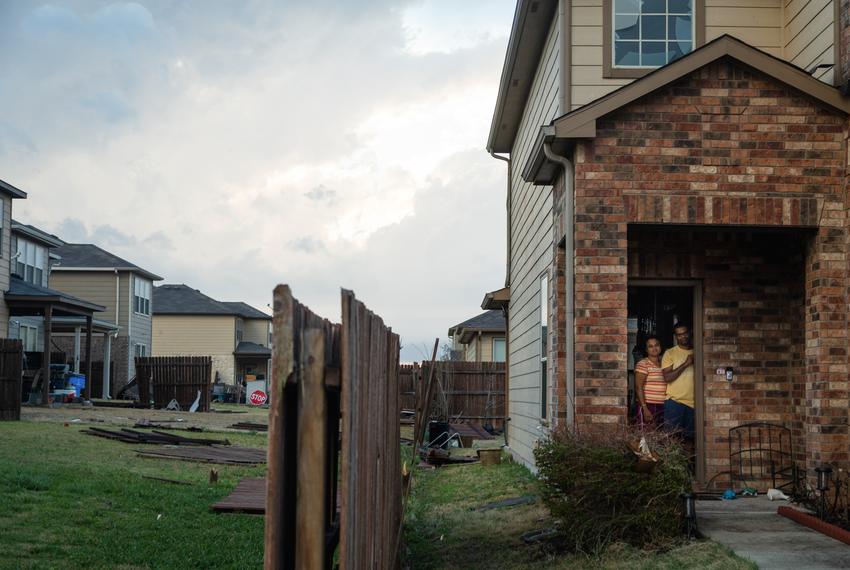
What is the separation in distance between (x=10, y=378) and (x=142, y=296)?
26.3 meters

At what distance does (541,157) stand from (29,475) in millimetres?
6664

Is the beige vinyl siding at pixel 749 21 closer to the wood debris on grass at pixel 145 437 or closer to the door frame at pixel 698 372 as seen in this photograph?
the door frame at pixel 698 372

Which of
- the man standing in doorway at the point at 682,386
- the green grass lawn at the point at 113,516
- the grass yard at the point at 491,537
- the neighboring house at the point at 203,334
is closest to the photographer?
the grass yard at the point at 491,537

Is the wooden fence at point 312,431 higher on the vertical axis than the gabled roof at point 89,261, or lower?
lower

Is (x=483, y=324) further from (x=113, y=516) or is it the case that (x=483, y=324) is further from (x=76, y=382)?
(x=113, y=516)

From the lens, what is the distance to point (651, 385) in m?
10.6

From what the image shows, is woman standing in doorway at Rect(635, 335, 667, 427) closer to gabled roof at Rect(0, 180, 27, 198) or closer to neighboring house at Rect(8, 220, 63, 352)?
gabled roof at Rect(0, 180, 27, 198)

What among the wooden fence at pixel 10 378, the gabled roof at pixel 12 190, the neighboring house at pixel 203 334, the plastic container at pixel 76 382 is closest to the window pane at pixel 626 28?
the wooden fence at pixel 10 378

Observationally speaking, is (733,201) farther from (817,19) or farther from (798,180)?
(817,19)

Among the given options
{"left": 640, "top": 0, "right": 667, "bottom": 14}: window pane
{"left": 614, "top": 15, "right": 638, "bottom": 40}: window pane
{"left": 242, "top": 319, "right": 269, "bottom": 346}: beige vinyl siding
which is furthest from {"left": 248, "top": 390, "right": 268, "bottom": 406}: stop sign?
{"left": 640, "top": 0, "right": 667, "bottom": 14}: window pane

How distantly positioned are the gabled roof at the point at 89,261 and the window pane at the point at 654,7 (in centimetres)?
3561

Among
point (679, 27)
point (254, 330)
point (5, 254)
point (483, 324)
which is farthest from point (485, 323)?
point (254, 330)

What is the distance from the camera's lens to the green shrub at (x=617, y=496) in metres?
7.32

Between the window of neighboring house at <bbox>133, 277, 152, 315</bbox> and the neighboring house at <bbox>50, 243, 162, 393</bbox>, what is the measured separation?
57mm
